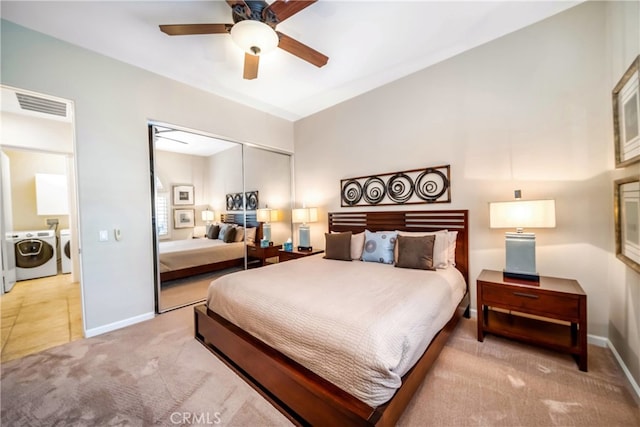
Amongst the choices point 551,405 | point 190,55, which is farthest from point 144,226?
point 551,405

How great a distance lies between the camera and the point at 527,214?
211cm

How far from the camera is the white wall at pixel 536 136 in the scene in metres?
2.12

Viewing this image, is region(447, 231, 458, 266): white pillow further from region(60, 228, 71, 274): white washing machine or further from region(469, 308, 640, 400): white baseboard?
region(60, 228, 71, 274): white washing machine

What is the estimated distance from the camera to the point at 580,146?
7.22 ft

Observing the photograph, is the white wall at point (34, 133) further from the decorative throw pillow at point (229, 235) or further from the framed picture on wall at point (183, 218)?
the decorative throw pillow at point (229, 235)

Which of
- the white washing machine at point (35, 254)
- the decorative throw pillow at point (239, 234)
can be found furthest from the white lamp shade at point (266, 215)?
the white washing machine at point (35, 254)

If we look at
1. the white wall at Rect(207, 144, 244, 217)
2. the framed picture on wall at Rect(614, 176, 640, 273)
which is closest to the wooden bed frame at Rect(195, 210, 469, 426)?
the framed picture on wall at Rect(614, 176, 640, 273)

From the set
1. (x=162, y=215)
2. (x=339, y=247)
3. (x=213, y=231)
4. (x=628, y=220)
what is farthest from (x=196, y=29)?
Result: (x=628, y=220)

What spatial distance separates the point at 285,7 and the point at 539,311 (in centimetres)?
316

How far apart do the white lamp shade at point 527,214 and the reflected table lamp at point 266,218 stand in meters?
3.23

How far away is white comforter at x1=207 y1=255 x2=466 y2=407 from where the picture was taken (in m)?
1.20

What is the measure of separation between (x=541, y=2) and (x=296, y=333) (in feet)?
11.7

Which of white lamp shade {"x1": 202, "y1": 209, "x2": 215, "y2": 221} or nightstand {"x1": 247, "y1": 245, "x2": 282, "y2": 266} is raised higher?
white lamp shade {"x1": 202, "y1": 209, "x2": 215, "y2": 221}

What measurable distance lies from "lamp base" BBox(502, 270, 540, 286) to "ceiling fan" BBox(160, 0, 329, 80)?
9.38 feet
